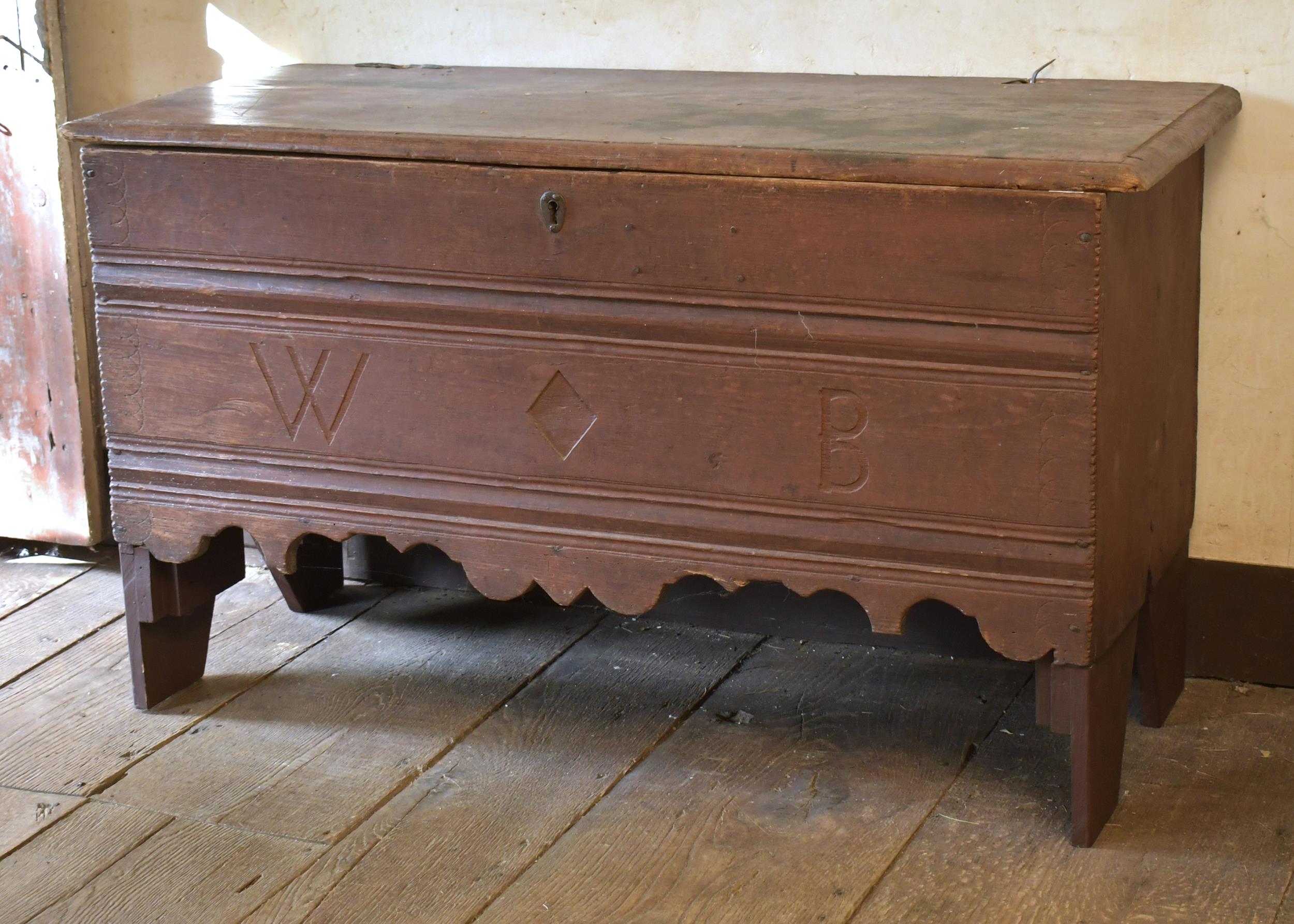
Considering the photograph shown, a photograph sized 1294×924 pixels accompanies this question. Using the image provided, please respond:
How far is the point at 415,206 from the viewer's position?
6.34 ft

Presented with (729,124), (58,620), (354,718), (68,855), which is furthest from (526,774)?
(58,620)

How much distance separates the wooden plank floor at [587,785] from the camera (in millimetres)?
1814

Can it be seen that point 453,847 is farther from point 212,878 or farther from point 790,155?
point 790,155

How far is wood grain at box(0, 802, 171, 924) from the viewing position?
1.83m

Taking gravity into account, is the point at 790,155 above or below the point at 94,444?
above

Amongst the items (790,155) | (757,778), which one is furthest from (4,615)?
(790,155)

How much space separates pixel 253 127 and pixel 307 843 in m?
0.89

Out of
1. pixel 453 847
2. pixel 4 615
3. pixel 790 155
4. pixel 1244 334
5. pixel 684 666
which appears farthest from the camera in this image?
pixel 4 615

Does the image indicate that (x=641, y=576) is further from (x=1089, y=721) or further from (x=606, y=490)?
(x=1089, y=721)

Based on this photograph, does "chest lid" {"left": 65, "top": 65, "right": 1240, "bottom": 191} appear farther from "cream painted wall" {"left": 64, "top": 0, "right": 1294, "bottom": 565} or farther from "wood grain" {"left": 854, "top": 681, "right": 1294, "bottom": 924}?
"wood grain" {"left": 854, "top": 681, "right": 1294, "bottom": 924}

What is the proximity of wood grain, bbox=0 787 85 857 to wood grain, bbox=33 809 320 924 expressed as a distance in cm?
15

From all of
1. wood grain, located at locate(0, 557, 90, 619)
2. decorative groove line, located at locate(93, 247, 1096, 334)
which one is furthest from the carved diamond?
wood grain, located at locate(0, 557, 90, 619)

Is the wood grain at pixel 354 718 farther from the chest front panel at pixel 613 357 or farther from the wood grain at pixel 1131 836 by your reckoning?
the wood grain at pixel 1131 836

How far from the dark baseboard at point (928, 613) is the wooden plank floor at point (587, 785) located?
0.10 ft
